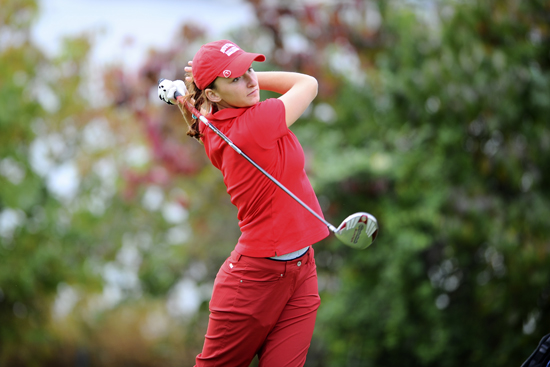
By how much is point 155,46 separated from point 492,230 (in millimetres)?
4484

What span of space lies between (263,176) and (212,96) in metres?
0.40

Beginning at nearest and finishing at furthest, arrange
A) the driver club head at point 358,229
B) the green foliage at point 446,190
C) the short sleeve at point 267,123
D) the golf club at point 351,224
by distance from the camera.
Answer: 1. the short sleeve at point 267,123
2. the golf club at point 351,224
3. the driver club head at point 358,229
4. the green foliage at point 446,190

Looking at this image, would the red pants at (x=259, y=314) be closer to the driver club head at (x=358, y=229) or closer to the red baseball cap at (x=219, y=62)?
the driver club head at (x=358, y=229)

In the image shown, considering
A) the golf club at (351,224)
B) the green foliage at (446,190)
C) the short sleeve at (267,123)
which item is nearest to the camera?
the short sleeve at (267,123)

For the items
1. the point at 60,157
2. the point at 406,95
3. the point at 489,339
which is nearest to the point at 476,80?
the point at 406,95

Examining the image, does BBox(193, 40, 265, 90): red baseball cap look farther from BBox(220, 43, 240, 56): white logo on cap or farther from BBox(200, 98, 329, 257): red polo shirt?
BBox(200, 98, 329, 257): red polo shirt

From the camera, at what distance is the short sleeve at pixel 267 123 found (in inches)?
97.6

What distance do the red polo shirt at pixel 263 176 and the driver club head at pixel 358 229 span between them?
11cm

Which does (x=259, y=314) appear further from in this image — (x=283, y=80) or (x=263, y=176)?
(x=283, y=80)

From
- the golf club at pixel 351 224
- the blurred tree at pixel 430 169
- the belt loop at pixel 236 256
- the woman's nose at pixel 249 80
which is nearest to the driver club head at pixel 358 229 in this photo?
the golf club at pixel 351 224

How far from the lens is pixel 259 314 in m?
2.61

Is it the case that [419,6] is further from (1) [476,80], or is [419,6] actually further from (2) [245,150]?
(2) [245,150]

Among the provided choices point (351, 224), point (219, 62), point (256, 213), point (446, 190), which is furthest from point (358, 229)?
point (446, 190)

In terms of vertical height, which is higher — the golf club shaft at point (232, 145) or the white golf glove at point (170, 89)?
the white golf glove at point (170, 89)
